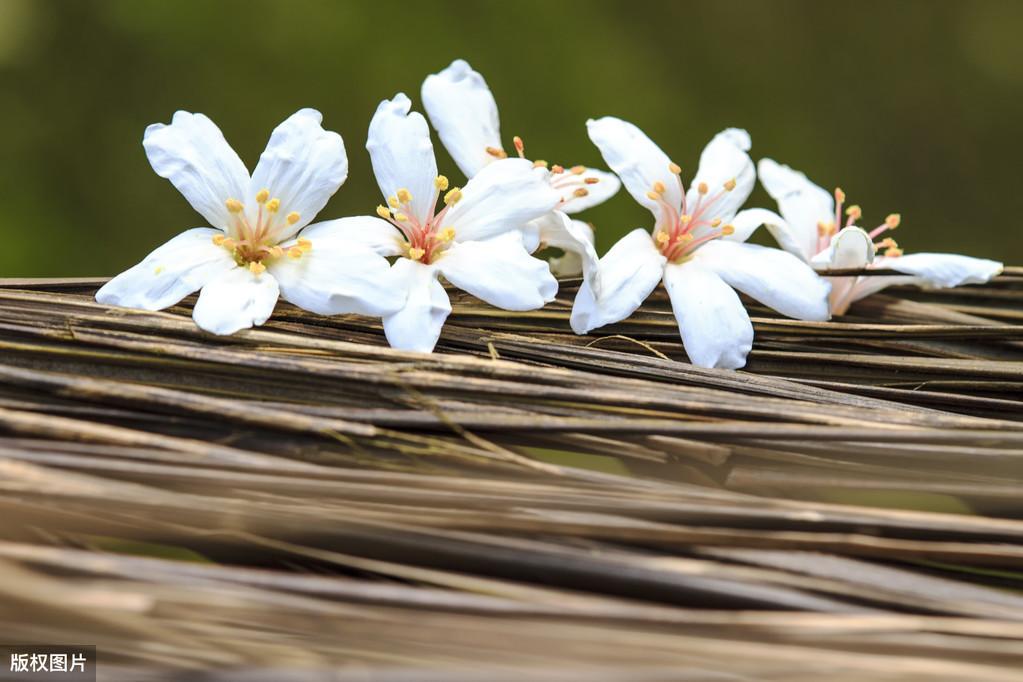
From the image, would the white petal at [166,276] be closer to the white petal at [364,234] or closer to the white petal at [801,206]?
the white petal at [364,234]

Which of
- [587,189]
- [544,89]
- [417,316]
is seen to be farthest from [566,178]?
[544,89]

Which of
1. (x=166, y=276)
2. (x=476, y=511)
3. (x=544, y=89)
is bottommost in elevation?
(x=476, y=511)

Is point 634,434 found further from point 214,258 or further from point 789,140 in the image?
point 789,140

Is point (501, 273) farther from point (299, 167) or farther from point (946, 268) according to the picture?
point (946, 268)

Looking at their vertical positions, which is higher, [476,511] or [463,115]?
[463,115]

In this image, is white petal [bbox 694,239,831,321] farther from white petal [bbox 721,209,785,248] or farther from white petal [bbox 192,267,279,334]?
white petal [bbox 192,267,279,334]

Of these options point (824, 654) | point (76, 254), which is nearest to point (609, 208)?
point (76, 254)

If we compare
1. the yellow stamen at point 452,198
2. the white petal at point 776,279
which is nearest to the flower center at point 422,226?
the yellow stamen at point 452,198

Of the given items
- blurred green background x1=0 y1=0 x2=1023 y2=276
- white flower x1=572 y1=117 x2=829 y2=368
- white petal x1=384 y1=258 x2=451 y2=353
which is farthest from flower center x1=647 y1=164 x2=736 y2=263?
blurred green background x1=0 y1=0 x2=1023 y2=276
